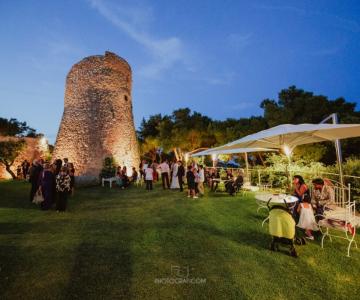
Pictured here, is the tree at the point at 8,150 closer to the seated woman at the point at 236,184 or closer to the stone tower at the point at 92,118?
the stone tower at the point at 92,118

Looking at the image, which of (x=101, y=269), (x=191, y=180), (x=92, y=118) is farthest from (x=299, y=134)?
(x=92, y=118)

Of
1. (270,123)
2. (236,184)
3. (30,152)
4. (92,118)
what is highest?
(92,118)

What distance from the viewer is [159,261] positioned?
356 cm

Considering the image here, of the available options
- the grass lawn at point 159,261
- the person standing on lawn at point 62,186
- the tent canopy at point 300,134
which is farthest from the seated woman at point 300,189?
the person standing on lawn at point 62,186

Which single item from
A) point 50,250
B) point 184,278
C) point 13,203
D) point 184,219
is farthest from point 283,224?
point 13,203

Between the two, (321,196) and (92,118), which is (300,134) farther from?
(92,118)

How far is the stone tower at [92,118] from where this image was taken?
53.5 feet

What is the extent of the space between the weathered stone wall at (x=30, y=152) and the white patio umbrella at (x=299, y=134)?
21238 mm

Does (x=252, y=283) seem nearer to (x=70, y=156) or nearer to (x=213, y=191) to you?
(x=213, y=191)

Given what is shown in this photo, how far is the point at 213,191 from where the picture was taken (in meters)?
11.1

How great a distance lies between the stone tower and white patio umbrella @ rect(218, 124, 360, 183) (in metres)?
12.3

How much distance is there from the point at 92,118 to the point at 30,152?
9678 millimetres

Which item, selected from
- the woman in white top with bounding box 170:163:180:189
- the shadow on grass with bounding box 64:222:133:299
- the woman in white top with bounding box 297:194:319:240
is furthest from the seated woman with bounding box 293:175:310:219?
the woman in white top with bounding box 170:163:180:189

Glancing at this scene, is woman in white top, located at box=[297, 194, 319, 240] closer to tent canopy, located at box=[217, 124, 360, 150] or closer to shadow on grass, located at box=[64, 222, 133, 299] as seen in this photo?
tent canopy, located at box=[217, 124, 360, 150]
